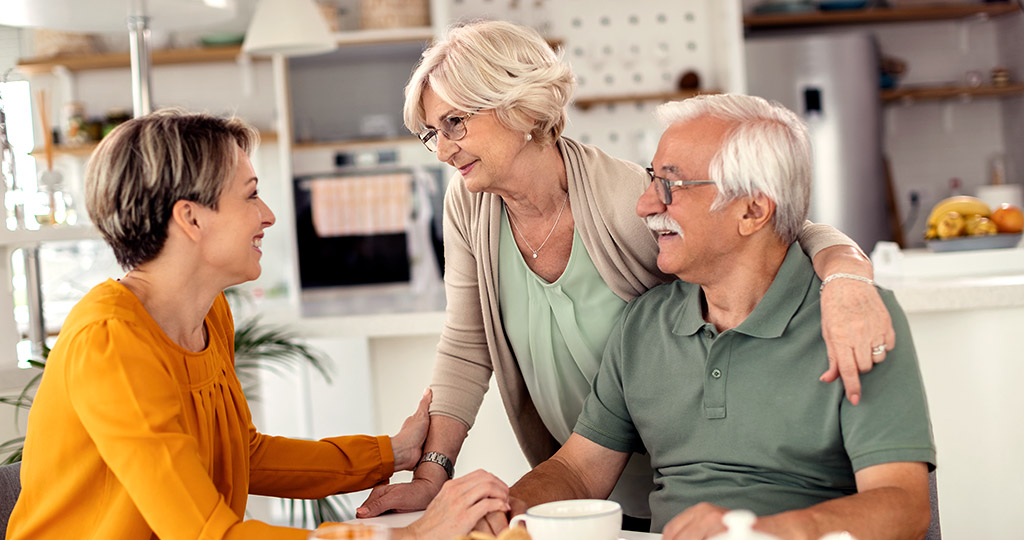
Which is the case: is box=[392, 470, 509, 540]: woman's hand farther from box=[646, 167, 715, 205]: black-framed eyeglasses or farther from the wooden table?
box=[646, 167, 715, 205]: black-framed eyeglasses

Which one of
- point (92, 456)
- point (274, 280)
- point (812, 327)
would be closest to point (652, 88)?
point (274, 280)

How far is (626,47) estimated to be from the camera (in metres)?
5.62

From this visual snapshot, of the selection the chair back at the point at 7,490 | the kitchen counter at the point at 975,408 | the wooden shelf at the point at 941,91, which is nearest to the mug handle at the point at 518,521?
the chair back at the point at 7,490

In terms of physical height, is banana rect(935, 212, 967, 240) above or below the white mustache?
below

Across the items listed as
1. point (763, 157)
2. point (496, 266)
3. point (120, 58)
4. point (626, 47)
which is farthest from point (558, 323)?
point (120, 58)

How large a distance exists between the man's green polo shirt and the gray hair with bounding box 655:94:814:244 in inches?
3.4

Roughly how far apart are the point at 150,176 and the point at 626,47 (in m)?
4.67

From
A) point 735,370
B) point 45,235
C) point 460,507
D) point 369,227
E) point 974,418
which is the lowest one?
point 974,418

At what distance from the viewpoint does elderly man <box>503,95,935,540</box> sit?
1307mm

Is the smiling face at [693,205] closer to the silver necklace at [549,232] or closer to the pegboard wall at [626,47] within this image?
the silver necklace at [549,232]

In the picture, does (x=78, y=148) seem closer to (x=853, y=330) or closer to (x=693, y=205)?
(x=693, y=205)

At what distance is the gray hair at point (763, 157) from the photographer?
142 cm

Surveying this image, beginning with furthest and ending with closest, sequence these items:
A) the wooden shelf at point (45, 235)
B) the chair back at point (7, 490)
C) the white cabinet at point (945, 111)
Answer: the white cabinet at point (945, 111), the wooden shelf at point (45, 235), the chair back at point (7, 490)

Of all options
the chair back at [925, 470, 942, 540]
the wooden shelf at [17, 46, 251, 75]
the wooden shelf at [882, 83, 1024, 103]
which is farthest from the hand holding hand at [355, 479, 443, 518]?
the wooden shelf at [882, 83, 1024, 103]
